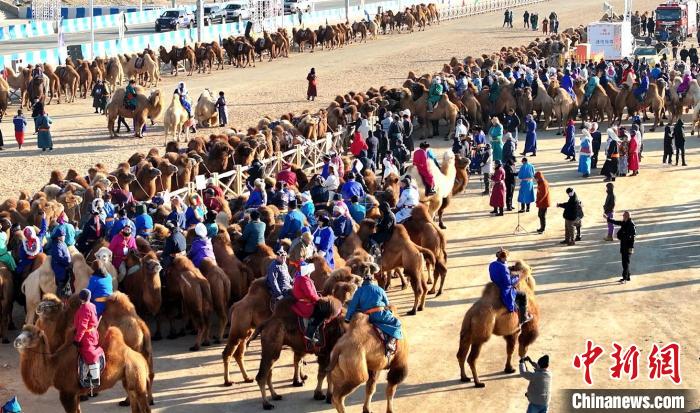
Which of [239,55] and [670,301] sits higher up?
[239,55]

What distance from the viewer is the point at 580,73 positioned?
36156 millimetres

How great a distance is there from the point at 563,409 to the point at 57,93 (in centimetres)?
2746

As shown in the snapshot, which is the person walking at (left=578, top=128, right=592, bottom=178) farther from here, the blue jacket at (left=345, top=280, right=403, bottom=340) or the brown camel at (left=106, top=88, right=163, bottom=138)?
the blue jacket at (left=345, top=280, right=403, bottom=340)

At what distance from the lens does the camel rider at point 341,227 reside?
16.9 meters

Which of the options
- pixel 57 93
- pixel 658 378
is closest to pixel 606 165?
pixel 658 378

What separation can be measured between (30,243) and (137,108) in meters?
14.8

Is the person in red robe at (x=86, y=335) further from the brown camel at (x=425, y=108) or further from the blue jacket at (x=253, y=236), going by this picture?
the brown camel at (x=425, y=108)

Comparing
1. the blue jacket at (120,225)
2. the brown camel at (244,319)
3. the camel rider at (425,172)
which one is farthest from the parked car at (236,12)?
the brown camel at (244,319)

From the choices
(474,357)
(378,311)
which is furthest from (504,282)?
(378,311)

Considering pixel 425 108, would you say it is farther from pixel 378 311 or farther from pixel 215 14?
pixel 215 14

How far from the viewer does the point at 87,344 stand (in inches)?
472

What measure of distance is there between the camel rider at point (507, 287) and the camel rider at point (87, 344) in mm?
4744

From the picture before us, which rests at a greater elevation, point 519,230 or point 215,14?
point 215,14

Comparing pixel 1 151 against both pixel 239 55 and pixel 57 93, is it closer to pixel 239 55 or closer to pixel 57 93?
pixel 57 93
